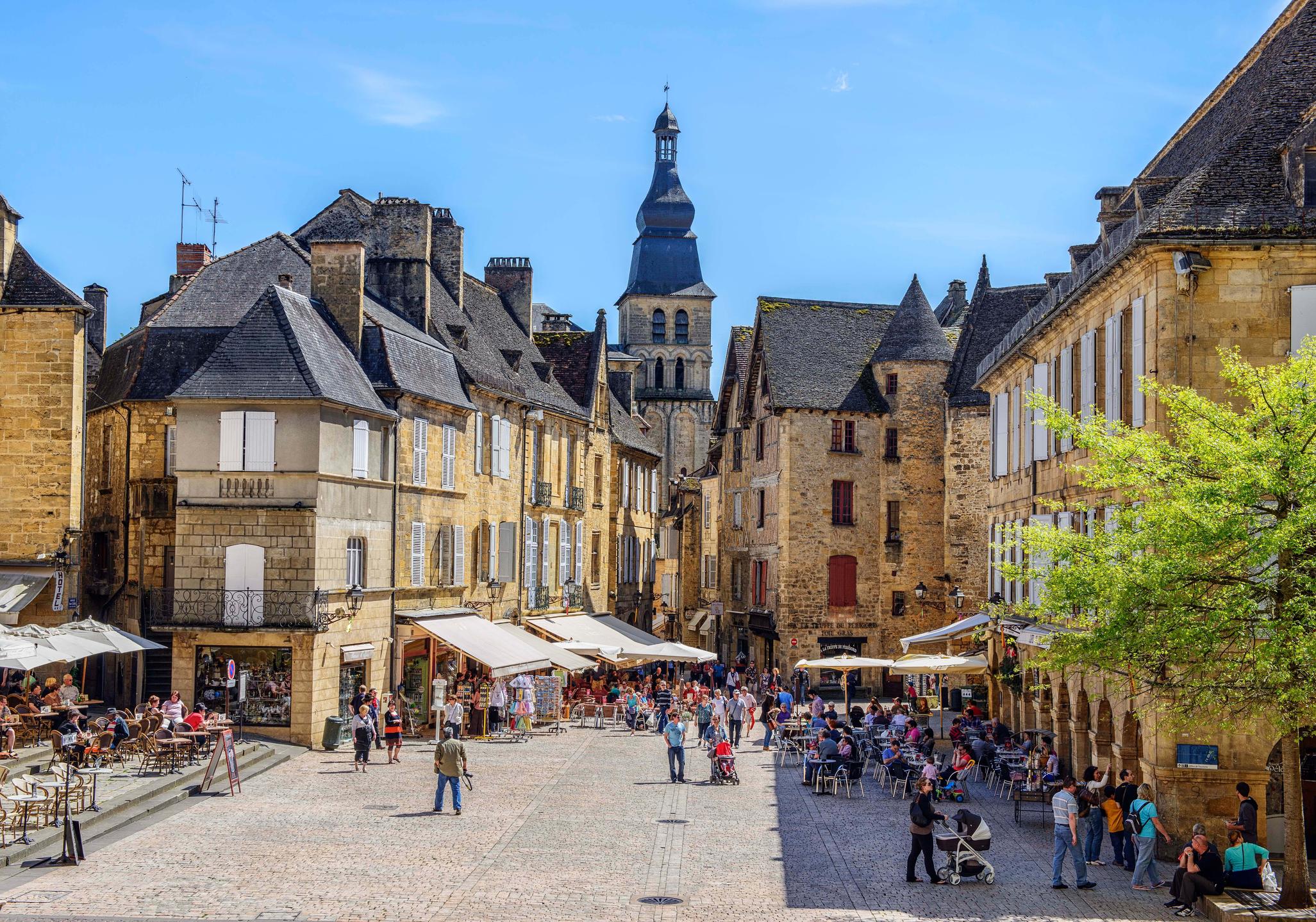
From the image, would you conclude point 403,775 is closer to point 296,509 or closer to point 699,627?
point 296,509

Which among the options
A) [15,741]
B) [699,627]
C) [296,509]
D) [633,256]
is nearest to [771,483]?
[699,627]

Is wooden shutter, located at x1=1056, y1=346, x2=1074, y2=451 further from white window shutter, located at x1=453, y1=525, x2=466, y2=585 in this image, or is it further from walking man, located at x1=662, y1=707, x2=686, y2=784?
white window shutter, located at x1=453, y1=525, x2=466, y2=585

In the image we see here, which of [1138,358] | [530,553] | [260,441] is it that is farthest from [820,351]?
[1138,358]

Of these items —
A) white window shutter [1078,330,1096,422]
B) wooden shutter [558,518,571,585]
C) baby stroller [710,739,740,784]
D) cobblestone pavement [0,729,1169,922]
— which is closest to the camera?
cobblestone pavement [0,729,1169,922]

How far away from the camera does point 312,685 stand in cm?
2638

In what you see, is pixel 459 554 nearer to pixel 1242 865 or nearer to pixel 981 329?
pixel 981 329

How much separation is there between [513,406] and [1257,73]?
64.6ft

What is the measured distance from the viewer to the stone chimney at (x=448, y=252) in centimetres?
3850

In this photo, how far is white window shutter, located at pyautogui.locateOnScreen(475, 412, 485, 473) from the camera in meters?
34.4

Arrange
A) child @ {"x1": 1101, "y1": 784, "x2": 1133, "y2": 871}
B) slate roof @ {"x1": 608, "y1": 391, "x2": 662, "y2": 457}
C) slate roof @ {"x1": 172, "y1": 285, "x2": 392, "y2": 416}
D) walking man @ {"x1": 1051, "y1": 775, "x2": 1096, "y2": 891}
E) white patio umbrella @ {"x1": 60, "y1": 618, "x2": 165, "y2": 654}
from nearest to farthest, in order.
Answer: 1. walking man @ {"x1": 1051, "y1": 775, "x2": 1096, "y2": 891}
2. child @ {"x1": 1101, "y1": 784, "x2": 1133, "y2": 871}
3. white patio umbrella @ {"x1": 60, "y1": 618, "x2": 165, "y2": 654}
4. slate roof @ {"x1": 172, "y1": 285, "x2": 392, "y2": 416}
5. slate roof @ {"x1": 608, "y1": 391, "x2": 662, "y2": 457}

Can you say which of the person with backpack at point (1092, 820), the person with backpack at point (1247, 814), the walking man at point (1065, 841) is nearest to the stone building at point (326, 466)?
the person with backpack at point (1092, 820)

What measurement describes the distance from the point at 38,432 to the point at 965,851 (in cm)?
1909

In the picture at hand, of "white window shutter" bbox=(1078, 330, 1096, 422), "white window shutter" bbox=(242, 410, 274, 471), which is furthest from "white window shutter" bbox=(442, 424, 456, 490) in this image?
"white window shutter" bbox=(1078, 330, 1096, 422)

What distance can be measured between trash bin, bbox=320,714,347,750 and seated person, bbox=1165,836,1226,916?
16080mm
